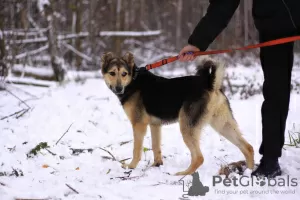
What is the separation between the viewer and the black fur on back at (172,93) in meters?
4.12

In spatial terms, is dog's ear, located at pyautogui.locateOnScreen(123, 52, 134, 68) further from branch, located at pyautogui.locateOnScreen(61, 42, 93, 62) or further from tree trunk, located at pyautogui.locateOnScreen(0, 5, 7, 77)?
branch, located at pyautogui.locateOnScreen(61, 42, 93, 62)

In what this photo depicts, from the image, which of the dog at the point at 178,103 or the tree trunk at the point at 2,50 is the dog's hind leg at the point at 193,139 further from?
the tree trunk at the point at 2,50

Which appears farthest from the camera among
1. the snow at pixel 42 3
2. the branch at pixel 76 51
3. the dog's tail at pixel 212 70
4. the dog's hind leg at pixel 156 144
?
the branch at pixel 76 51

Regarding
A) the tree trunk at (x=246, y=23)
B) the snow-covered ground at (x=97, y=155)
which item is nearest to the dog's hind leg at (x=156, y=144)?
the snow-covered ground at (x=97, y=155)

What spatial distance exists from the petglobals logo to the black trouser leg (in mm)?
262

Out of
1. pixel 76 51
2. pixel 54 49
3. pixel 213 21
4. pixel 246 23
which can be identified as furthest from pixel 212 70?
pixel 76 51

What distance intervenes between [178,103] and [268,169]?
4.14 feet

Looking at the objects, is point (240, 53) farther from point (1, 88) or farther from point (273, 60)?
point (273, 60)

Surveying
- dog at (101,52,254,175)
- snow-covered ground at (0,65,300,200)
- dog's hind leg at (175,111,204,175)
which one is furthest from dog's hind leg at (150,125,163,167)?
dog's hind leg at (175,111,204,175)

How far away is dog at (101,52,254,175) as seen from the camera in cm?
411

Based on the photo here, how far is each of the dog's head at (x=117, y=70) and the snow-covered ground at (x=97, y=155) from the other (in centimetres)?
94

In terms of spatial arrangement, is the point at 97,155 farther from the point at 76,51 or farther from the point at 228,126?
the point at 76,51

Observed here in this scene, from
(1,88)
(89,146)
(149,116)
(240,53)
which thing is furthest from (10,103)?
(240,53)

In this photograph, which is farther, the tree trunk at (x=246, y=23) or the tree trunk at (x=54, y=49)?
the tree trunk at (x=246, y=23)
